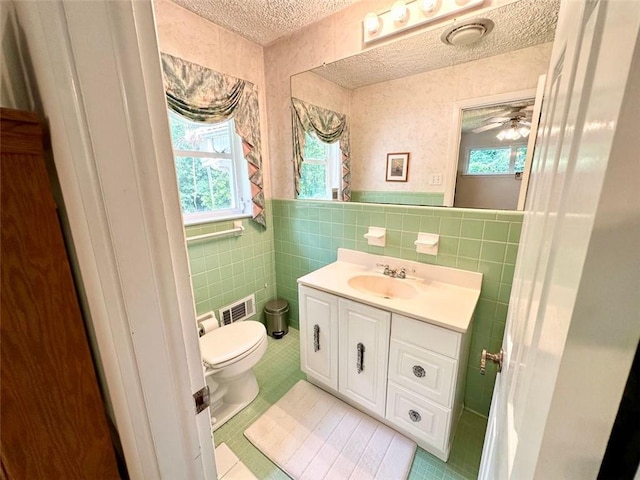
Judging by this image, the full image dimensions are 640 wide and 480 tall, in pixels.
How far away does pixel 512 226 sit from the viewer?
1298 mm

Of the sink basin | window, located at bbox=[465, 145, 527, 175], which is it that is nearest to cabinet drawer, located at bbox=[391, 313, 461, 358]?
the sink basin

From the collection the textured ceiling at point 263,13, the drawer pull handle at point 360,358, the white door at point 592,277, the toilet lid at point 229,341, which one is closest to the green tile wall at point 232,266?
the toilet lid at point 229,341

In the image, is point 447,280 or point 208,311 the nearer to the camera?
point 447,280

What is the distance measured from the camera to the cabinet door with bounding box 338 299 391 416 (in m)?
1.36

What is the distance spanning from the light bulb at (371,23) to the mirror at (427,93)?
0.29ft

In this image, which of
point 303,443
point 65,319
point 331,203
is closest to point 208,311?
point 303,443

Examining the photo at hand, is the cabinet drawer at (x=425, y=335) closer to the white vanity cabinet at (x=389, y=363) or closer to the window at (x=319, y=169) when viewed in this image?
the white vanity cabinet at (x=389, y=363)

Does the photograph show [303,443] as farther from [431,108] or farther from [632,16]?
[431,108]

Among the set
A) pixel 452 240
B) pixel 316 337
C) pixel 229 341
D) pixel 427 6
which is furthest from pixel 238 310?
pixel 427 6

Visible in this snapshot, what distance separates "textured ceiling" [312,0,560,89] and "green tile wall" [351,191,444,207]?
699mm

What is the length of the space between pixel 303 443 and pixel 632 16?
70.9 inches

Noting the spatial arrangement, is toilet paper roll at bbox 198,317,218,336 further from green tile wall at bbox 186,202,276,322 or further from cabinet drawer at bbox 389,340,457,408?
cabinet drawer at bbox 389,340,457,408

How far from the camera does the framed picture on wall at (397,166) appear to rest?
165cm

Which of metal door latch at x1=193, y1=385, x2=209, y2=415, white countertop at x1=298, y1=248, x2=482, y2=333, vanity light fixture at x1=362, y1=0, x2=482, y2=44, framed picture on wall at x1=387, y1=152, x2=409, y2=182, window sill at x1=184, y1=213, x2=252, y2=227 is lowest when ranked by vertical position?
white countertop at x1=298, y1=248, x2=482, y2=333
